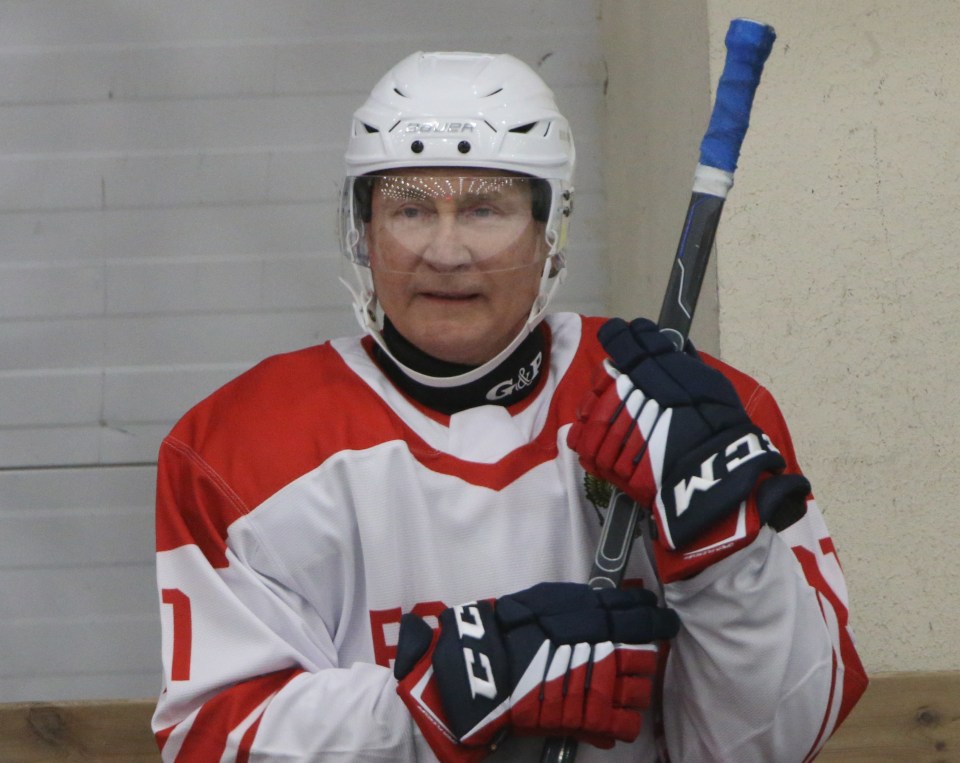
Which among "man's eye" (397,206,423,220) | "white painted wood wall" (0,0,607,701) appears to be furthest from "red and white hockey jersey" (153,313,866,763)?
"white painted wood wall" (0,0,607,701)

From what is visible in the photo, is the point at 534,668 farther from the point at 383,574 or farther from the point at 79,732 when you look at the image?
the point at 79,732

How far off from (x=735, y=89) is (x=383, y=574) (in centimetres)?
80

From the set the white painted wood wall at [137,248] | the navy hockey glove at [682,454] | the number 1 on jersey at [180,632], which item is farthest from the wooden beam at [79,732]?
the navy hockey glove at [682,454]

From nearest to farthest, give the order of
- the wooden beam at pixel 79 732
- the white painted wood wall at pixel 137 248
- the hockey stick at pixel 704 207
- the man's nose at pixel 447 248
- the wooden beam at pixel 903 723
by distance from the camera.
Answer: the hockey stick at pixel 704 207 < the man's nose at pixel 447 248 < the wooden beam at pixel 903 723 < the wooden beam at pixel 79 732 < the white painted wood wall at pixel 137 248

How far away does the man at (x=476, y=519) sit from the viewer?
5.82 ft

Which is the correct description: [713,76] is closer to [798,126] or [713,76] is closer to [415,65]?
[798,126]

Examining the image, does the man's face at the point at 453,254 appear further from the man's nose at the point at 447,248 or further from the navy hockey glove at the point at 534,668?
the navy hockey glove at the point at 534,668

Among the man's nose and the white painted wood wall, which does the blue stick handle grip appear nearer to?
the man's nose

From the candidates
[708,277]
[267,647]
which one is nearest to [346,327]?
[708,277]

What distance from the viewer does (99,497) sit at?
3545mm

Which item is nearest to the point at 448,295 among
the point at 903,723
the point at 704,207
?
the point at 704,207

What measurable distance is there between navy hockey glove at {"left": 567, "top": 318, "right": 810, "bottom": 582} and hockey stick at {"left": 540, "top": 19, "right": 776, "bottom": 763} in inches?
3.3

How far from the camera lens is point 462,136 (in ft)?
6.64

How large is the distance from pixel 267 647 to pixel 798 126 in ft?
4.77
